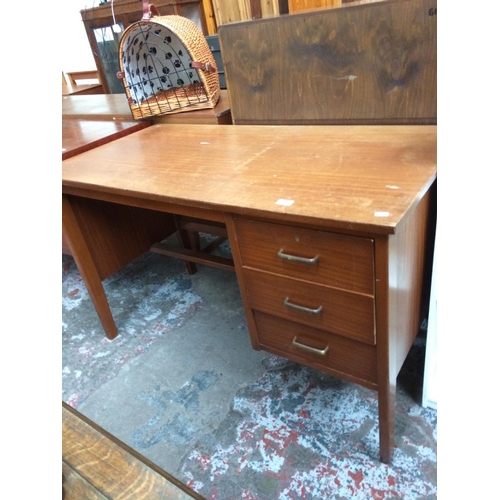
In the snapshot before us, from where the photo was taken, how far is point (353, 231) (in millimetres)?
809

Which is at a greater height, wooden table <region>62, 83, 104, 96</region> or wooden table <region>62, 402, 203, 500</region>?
wooden table <region>62, 83, 104, 96</region>

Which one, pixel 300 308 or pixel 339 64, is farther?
pixel 339 64

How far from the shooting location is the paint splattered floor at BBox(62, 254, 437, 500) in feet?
3.82

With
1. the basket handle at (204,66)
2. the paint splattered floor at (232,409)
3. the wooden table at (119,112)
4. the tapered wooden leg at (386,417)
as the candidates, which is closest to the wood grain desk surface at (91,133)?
the wooden table at (119,112)

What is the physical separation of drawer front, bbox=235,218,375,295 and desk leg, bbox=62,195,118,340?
0.86m

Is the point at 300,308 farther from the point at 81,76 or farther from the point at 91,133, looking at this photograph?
the point at 81,76

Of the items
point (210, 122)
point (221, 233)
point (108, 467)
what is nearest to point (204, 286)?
point (221, 233)

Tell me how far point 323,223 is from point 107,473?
573 millimetres

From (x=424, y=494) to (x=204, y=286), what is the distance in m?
1.31

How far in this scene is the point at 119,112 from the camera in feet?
6.36

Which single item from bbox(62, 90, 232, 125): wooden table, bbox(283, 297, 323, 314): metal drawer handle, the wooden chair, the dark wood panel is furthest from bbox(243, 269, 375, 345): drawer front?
the wooden chair

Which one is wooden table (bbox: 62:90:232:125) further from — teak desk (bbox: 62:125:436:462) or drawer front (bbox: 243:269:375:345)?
drawer front (bbox: 243:269:375:345)

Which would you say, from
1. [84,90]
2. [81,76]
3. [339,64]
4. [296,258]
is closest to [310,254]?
[296,258]
